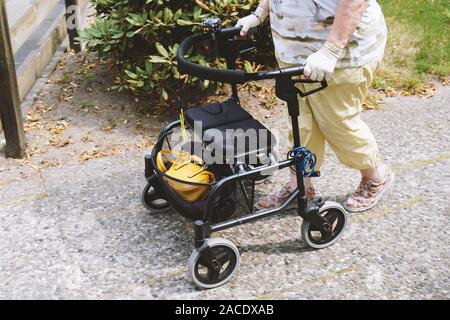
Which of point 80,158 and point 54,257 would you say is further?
point 80,158

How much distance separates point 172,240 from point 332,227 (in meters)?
0.89

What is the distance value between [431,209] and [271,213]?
1159 mm

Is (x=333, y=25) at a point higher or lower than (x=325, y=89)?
higher

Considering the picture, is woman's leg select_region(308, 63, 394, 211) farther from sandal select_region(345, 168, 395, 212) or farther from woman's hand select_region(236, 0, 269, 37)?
woman's hand select_region(236, 0, 269, 37)

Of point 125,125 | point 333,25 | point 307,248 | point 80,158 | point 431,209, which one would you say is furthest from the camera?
point 125,125

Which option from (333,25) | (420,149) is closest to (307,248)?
(333,25)

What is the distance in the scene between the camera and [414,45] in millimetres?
6094

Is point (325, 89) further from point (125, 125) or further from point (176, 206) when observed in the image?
point (125, 125)

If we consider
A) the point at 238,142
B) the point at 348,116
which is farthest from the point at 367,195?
the point at 238,142

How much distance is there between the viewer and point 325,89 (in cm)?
327

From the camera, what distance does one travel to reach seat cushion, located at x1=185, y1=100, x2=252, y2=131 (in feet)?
10.8

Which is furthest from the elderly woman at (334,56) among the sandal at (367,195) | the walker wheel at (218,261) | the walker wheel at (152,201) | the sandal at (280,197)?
the walker wheel at (152,201)

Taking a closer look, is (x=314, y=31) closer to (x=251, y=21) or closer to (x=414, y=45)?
(x=251, y=21)

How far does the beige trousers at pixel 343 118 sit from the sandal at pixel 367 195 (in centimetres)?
20
